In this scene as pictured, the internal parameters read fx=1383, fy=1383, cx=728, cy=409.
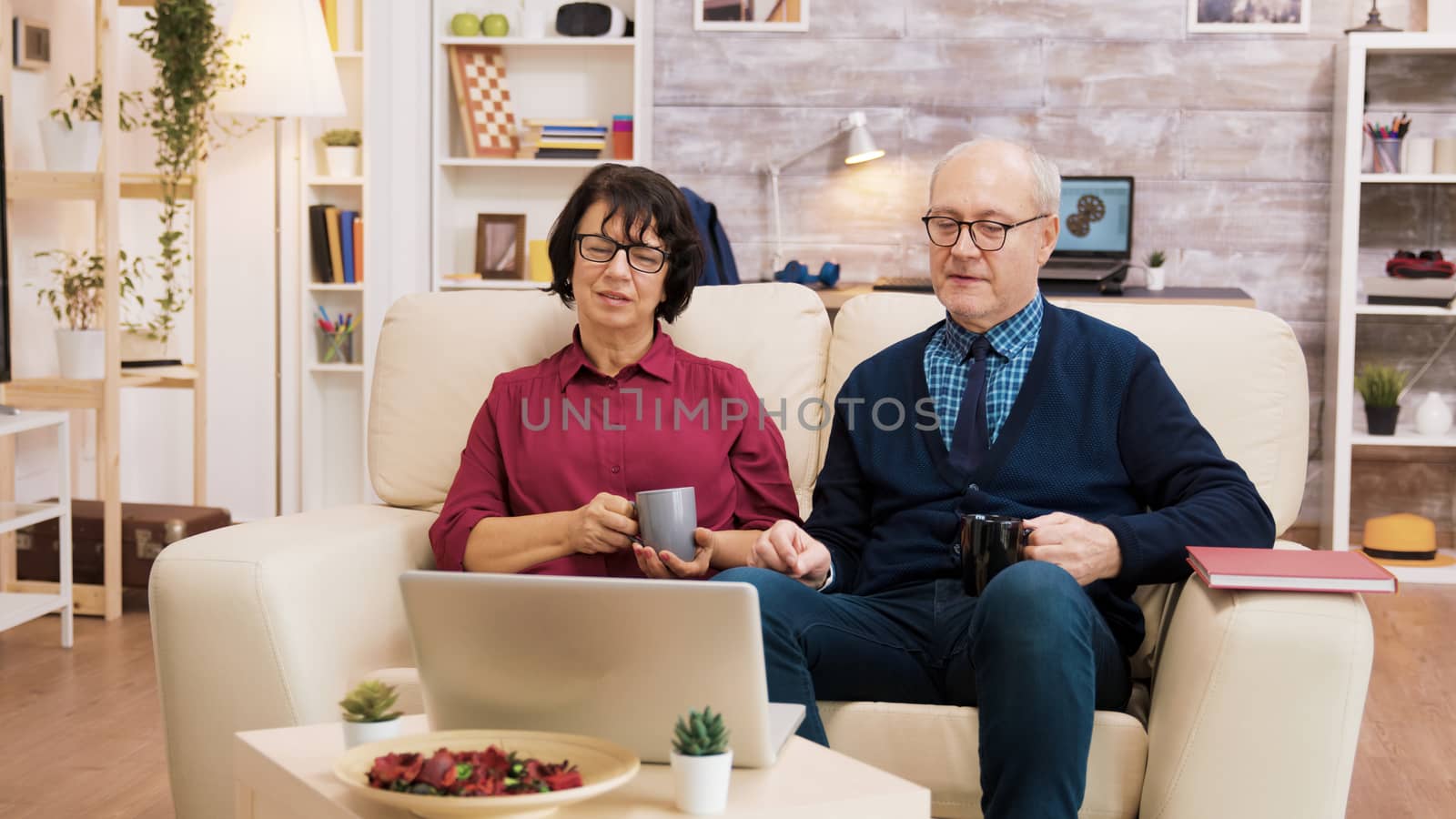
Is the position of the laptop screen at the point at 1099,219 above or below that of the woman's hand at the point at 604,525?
above

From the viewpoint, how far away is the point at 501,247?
5023mm

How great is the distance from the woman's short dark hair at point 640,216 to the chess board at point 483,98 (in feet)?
9.66

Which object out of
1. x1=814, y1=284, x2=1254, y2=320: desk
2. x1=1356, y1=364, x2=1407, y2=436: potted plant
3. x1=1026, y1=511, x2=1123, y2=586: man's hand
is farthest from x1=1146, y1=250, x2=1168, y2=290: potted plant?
x1=1026, y1=511, x2=1123, y2=586: man's hand

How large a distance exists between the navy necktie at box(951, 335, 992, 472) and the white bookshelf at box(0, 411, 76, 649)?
233cm

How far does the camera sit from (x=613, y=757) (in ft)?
3.84

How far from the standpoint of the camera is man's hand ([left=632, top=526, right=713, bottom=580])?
5.57ft

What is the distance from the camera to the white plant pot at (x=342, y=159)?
15.4 ft

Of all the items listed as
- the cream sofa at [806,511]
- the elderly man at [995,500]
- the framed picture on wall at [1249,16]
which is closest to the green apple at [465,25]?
the framed picture on wall at [1249,16]

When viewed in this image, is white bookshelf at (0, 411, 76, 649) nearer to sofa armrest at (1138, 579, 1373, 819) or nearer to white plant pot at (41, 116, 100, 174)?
white plant pot at (41, 116, 100, 174)

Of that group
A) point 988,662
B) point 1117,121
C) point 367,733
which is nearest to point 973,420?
point 988,662

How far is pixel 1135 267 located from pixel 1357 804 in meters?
2.68

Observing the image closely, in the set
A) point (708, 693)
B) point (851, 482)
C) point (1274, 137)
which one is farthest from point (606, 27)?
point (708, 693)

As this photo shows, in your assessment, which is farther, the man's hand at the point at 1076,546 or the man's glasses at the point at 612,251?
the man's glasses at the point at 612,251

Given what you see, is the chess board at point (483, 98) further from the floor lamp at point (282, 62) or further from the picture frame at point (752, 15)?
the picture frame at point (752, 15)
